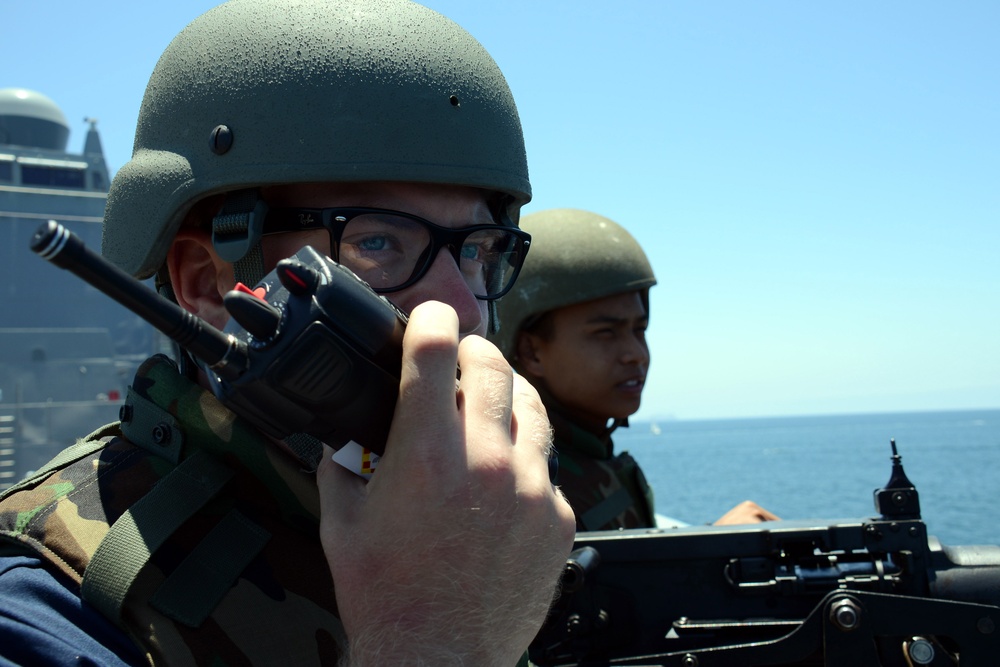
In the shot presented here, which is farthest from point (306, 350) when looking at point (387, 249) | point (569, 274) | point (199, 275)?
point (569, 274)

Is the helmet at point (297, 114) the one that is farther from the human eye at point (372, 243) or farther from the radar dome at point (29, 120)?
the radar dome at point (29, 120)

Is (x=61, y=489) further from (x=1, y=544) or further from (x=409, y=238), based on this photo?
(x=409, y=238)

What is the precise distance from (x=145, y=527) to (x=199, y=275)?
68cm

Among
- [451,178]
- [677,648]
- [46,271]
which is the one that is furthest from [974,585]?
[46,271]

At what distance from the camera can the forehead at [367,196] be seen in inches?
75.8

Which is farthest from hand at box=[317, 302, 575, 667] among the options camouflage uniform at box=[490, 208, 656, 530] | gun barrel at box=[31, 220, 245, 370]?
camouflage uniform at box=[490, 208, 656, 530]

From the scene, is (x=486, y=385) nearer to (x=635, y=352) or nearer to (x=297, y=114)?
(x=297, y=114)

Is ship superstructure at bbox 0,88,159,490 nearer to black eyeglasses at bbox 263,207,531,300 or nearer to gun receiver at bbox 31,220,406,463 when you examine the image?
black eyeglasses at bbox 263,207,531,300

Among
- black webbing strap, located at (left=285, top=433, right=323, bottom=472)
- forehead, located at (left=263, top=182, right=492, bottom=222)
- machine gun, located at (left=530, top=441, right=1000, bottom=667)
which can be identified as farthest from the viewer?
machine gun, located at (left=530, top=441, right=1000, bottom=667)

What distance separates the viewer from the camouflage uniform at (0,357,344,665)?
1.44 m

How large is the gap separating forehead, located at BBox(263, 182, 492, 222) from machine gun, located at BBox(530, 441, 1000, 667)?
1.30 meters

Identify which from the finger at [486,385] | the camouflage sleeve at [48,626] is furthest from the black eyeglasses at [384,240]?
the camouflage sleeve at [48,626]

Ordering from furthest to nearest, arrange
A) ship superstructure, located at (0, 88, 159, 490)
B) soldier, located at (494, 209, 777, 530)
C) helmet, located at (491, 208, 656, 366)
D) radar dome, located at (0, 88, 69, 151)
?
radar dome, located at (0, 88, 69, 151), ship superstructure, located at (0, 88, 159, 490), helmet, located at (491, 208, 656, 366), soldier, located at (494, 209, 777, 530)

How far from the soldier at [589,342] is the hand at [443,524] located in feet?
10.2
